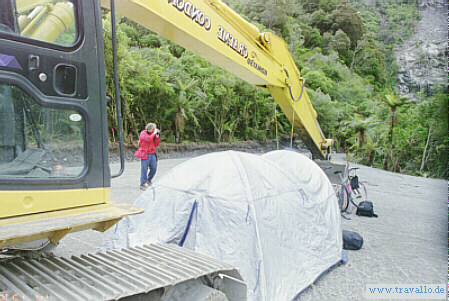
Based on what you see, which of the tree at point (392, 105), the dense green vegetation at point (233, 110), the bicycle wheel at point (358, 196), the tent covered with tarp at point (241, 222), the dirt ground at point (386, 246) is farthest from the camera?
the tree at point (392, 105)

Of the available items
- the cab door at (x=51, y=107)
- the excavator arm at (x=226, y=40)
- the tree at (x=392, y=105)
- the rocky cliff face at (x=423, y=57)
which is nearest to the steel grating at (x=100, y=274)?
the cab door at (x=51, y=107)

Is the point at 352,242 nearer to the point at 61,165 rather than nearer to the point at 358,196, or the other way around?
the point at 358,196

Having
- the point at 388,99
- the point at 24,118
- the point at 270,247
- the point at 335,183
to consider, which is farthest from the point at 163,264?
the point at 388,99

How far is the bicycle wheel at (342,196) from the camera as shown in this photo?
290 inches

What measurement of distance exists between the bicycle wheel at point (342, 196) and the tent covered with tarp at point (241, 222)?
3375 mm

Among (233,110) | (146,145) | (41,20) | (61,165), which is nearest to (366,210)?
(146,145)

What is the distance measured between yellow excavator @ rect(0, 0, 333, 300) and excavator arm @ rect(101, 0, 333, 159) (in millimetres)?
1326

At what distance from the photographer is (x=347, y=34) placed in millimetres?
56031

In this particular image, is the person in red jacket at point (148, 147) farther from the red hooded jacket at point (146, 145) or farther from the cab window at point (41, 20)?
the cab window at point (41, 20)

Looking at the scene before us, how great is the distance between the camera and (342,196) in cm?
741

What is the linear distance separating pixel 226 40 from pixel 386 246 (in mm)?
4346

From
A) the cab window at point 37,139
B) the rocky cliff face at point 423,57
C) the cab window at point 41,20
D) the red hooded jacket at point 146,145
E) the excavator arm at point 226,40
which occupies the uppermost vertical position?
the rocky cliff face at point 423,57

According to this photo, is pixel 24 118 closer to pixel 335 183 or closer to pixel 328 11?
pixel 335 183

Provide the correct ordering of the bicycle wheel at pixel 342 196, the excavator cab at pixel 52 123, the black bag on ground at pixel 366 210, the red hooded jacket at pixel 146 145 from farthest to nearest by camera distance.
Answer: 1. the red hooded jacket at pixel 146 145
2. the black bag on ground at pixel 366 210
3. the bicycle wheel at pixel 342 196
4. the excavator cab at pixel 52 123
